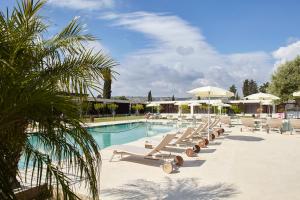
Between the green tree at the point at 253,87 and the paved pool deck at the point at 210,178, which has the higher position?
the green tree at the point at 253,87

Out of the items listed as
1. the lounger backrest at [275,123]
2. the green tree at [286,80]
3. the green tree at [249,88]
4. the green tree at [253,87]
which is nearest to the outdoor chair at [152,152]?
the lounger backrest at [275,123]

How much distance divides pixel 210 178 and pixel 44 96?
4866 millimetres

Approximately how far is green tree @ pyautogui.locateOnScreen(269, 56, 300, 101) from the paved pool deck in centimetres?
2180

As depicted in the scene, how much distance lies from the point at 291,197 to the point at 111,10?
592 cm

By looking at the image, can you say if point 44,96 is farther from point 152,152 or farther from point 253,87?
point 253,87

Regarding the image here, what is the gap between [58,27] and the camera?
3877mm

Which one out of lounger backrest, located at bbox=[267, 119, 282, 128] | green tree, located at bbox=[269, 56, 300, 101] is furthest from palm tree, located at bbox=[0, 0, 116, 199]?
green tree, located at bbox=[269, 56, 300, 101]

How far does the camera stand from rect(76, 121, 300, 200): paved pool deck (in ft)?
17.4

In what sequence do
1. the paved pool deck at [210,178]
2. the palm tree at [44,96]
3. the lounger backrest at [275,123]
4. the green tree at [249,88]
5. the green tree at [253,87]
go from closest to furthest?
the palm tree at [44,96]
the paved pool deck at [210,178]
the lounger backrest at [275,123]
the green tree at [249,88]
the green tree at [253,87]

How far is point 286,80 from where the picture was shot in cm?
2934

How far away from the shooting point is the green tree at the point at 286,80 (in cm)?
2911

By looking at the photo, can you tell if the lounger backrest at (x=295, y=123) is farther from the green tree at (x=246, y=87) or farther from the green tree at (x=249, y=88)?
the green tree at (x=246, y=87)

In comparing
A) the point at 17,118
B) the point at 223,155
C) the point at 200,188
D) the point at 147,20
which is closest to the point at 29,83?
the point at 17,118

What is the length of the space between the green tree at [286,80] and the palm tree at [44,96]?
95.8 ft
